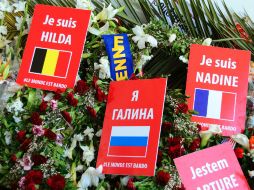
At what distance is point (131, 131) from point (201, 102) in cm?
24

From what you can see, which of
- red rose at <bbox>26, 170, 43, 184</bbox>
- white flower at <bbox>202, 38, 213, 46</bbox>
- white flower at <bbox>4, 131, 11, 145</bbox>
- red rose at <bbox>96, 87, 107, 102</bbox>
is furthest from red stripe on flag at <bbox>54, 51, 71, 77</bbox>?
white flower at <bbox>202, 38, 213, 46</bbox>

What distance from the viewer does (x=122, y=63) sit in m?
1.32

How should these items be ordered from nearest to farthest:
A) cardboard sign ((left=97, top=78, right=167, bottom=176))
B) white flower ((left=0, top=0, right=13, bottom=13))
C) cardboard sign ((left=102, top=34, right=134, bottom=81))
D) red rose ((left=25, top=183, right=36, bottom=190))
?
red rose ((left=25, top=183, right=36, bottom=190)) < cardboard sign ((left=97, top=78, right=167, bottom=176)) < cardboard sign ((left=102, top=34, right=134, bottom=81)) < white flower ((left=0, top=0, right=13, bottom=13))

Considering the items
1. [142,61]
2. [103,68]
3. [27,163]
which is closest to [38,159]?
[27,163]

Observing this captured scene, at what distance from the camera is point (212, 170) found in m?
1.14

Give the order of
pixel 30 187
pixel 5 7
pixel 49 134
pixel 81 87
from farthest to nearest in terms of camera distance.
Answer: pixel 5 7
pixel 81 87
pixel 49 134
pixel 30 187

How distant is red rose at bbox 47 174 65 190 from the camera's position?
100cm

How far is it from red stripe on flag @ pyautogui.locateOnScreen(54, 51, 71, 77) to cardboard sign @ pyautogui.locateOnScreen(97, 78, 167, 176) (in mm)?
144

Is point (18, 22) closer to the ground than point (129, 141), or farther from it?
farther from it

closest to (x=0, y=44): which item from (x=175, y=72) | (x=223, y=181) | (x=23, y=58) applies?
(x=23, y=58)

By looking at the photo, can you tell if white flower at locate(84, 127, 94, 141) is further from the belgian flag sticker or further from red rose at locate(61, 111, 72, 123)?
the belgian flag sticker

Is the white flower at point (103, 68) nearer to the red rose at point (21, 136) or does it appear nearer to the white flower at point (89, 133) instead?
the white flower at point (89, 133)

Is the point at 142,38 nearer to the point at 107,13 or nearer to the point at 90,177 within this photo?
the point at 107,13

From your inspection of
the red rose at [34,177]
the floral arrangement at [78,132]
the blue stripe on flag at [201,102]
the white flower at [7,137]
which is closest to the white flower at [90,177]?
the floral arrangement at [78,132]
